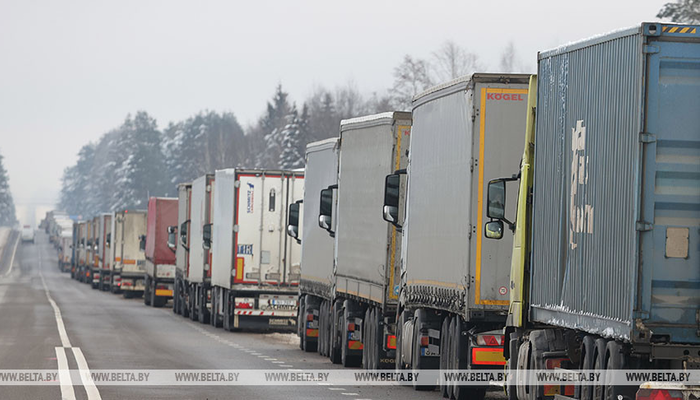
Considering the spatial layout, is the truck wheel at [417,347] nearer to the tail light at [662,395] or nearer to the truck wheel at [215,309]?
the tail light at [662,395]

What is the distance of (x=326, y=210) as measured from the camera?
25438 mm

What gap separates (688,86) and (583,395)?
8.71ft

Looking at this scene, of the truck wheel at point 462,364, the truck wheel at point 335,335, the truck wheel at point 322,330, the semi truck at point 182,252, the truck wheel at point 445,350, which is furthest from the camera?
the semi truck at point 182,252

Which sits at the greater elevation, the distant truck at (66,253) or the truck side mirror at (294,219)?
the truck side mirror at (294,219)

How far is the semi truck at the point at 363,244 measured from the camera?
2075 cm

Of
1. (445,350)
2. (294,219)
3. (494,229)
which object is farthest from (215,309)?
(494,229)

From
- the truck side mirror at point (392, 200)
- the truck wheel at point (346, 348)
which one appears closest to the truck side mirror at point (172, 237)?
the truck wheel at point (346, 348)

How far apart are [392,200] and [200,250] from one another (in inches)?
805

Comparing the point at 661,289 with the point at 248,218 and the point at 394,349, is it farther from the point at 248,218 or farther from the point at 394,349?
the point at 248,218

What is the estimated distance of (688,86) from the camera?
10.6 meters

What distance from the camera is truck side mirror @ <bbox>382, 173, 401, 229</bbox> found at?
20250 mm

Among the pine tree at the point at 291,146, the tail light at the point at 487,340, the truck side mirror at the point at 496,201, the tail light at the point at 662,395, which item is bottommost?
the tail light at the point at 487,340

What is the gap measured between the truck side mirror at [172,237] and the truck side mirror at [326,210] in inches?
923

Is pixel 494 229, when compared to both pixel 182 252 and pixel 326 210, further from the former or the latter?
pixel 182 252
